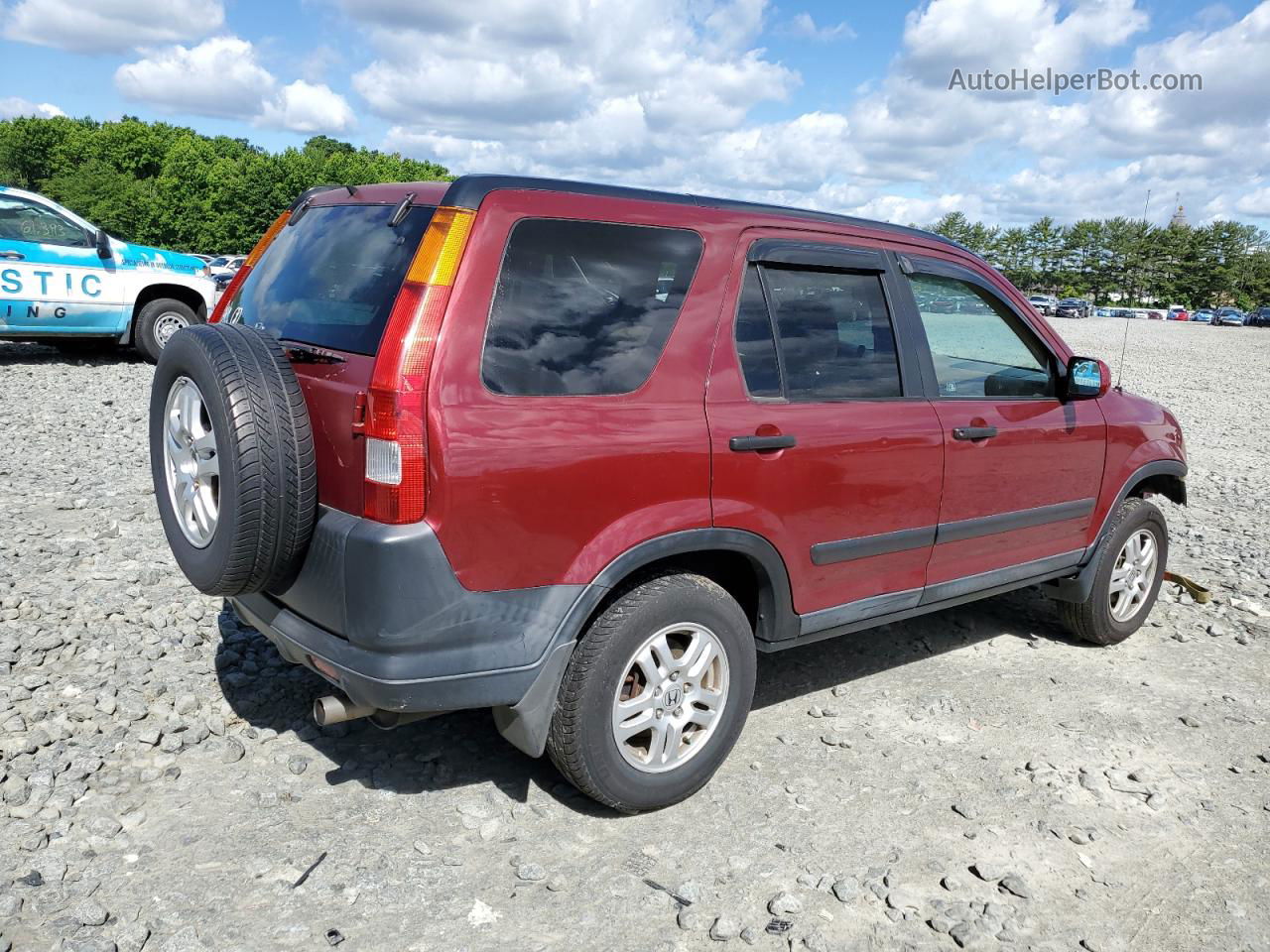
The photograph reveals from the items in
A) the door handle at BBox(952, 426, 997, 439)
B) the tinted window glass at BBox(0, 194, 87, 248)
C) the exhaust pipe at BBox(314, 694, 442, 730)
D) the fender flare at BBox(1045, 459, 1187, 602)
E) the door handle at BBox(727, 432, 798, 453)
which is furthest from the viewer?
the tinted window glass at BBox(0, 194, 87, 248)

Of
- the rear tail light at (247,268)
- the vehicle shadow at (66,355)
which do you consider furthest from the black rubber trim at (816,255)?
the vehicle shadow at (66,355)

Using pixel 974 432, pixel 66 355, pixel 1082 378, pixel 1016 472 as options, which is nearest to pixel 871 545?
pixel 974 432

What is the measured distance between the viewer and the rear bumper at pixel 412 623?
2674mm

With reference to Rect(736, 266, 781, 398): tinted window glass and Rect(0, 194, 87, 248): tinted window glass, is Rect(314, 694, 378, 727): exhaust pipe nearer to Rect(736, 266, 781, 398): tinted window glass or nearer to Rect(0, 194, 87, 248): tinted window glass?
Rect(736, 266, 781, 398): tinted window glass

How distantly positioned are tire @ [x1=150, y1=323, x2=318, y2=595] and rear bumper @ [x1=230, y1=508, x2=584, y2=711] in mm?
107

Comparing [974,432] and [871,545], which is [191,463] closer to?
[871,545]

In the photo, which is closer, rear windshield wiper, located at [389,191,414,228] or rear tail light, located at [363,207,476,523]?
rear tail light, located at [363,207,476,523]

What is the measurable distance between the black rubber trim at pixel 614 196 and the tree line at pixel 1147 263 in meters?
98.9

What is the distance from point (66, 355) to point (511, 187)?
12.2 meters

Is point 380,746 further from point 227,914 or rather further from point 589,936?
point 589,936

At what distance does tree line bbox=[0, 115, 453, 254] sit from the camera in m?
80.4

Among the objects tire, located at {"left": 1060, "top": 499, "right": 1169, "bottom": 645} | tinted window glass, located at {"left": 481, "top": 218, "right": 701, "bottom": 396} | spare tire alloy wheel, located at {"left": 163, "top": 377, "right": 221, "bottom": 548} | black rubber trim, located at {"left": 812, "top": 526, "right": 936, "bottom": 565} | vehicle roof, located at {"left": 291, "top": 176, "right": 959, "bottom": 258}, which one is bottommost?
tire, located at {"left": 1060, "top": 499, "right": 1169, "bottom": 645}

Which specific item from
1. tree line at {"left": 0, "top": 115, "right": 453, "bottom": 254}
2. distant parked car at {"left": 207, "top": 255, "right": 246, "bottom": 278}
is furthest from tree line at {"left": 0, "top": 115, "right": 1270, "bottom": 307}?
distant parked car at {"left": 207, "top": 255, "right": 246, "bottom": 278}

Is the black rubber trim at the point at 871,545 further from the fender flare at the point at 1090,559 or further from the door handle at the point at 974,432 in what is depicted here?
the fender flare at the point at 1090,559
